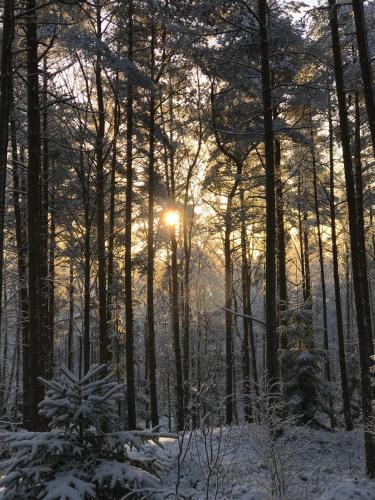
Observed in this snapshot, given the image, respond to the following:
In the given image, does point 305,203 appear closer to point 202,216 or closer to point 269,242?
point 202,216

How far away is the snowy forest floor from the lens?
24.1ft

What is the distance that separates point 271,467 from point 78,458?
181 inches

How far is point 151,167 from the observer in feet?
47.6

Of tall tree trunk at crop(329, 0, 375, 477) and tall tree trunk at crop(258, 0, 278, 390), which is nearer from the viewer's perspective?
tall tree trunk at crop(329, 0, 375, 477)

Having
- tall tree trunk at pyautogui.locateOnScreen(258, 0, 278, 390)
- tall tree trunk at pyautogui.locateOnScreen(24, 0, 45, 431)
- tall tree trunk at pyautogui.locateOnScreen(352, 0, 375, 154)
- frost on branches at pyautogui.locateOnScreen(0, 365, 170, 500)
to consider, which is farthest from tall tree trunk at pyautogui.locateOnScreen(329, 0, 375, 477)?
frost on branches at pyautogui.locateOnScreen(0, 365, 170, 500)

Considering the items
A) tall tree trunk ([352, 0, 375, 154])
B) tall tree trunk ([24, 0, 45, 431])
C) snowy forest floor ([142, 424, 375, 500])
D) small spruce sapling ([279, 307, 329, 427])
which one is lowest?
snowy forest floor ([142, 424, 375, 500])

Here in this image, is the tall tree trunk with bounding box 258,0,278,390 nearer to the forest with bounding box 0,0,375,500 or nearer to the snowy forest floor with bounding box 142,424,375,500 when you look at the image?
the forest with bounding box 0,0,375,500

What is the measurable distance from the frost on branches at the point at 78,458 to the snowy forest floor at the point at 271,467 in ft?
1.90

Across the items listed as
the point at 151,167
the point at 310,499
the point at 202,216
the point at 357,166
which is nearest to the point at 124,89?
the point at 151,167

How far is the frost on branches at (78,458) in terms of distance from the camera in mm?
3818

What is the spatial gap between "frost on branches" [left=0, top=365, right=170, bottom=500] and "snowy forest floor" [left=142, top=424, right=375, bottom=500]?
58 cm

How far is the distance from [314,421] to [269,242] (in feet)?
23.9

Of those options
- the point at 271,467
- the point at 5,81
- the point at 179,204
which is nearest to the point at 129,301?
the point at 271,467

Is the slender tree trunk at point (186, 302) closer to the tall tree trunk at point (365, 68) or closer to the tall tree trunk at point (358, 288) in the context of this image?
the tall tree trunk at point (358, 288)
